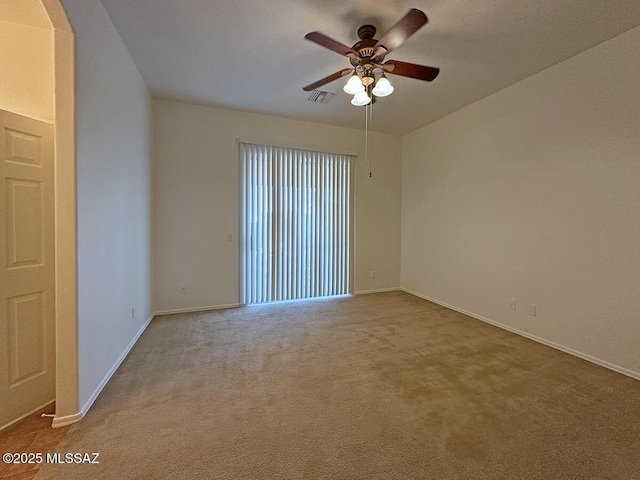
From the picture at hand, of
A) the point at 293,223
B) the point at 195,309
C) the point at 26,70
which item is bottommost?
the point at 195,309

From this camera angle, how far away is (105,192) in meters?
2.20

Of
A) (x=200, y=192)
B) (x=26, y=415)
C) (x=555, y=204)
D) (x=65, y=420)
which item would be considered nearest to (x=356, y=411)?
(x=65, y=420)

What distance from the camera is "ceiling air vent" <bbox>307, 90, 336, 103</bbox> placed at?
3.50 m

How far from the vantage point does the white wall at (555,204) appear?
2416 millimetres

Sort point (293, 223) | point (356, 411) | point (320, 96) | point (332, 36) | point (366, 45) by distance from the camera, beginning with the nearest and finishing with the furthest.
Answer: point (356, 411) → point (366, 45) → point (332, 36) → point (320, 96) → point (293, 223)

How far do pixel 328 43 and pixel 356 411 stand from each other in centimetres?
254

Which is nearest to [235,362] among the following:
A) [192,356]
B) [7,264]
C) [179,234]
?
[192,356]

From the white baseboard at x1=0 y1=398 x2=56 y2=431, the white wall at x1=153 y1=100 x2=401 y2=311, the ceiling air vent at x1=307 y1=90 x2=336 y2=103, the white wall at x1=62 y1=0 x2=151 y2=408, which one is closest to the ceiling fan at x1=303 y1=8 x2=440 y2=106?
the ceiling air vent at x1=307 y1=90 x2=336 y2=103

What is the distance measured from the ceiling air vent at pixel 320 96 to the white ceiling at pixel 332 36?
0.09 meters

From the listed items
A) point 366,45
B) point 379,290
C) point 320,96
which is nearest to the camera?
point 366,45

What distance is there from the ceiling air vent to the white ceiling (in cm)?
9

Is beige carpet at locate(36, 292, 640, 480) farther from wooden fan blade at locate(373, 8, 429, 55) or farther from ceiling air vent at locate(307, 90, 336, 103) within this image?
ceiling air vent at locate(307, 90, 336, 103)

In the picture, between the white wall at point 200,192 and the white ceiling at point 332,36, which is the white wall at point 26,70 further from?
the white wall at point 200,192

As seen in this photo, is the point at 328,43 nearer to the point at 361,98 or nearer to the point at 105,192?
the point at 361,98
